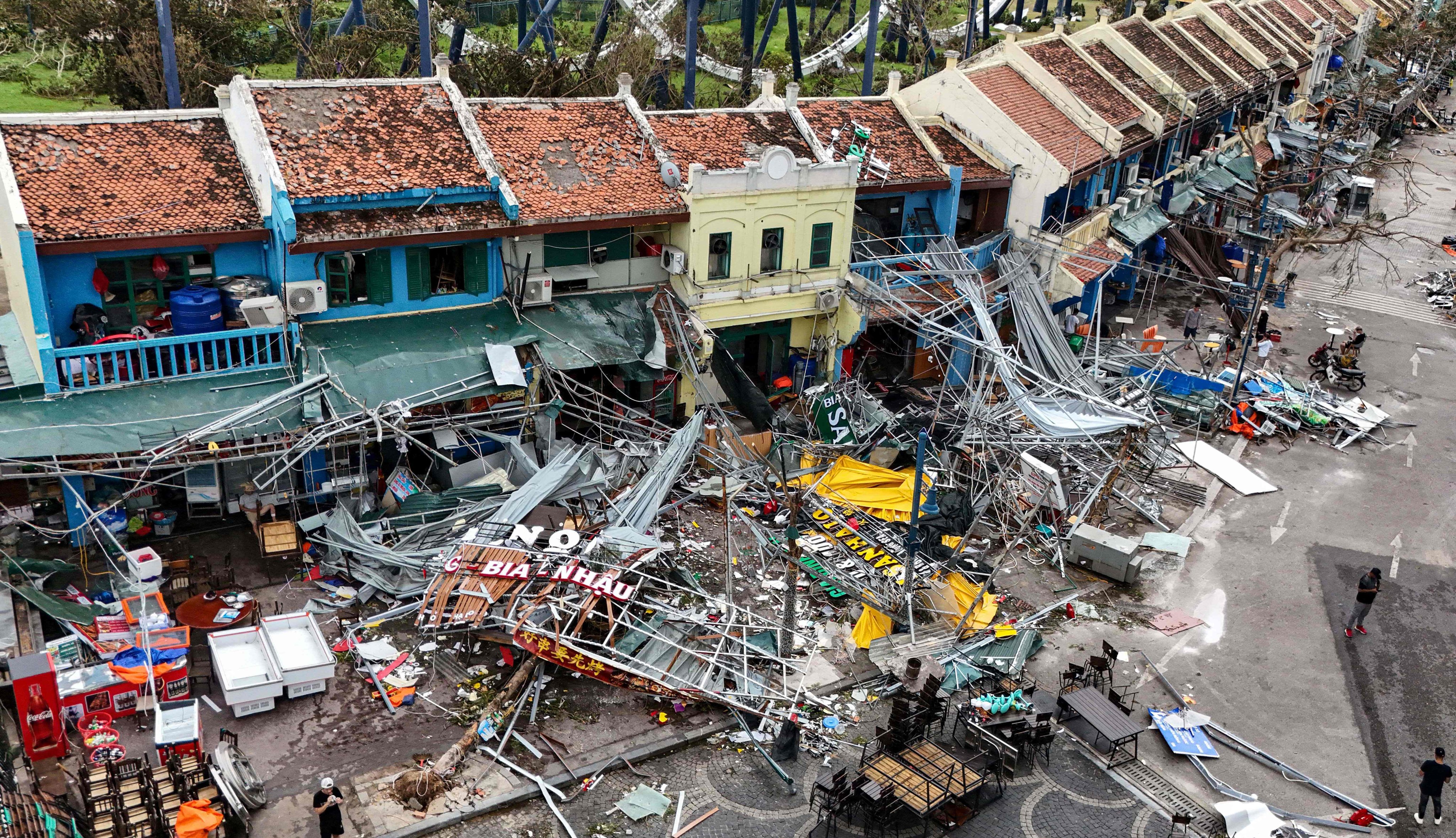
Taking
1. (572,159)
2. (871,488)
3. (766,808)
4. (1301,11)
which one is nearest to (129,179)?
(572,159)

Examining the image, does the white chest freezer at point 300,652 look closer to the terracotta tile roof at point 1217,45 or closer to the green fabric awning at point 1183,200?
the green fabric awning at point 1183,200

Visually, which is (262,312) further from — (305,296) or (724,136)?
(724,136)

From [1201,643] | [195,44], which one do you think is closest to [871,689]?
[1201,643]

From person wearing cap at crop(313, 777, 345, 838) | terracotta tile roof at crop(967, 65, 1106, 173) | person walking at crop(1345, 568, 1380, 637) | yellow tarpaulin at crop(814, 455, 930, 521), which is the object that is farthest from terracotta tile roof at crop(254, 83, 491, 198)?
person walking at crop(1345, 568, 1380, 637)

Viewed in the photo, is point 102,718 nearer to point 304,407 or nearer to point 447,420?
point 304,407

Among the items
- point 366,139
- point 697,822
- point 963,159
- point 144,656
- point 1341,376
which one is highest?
point 366,139

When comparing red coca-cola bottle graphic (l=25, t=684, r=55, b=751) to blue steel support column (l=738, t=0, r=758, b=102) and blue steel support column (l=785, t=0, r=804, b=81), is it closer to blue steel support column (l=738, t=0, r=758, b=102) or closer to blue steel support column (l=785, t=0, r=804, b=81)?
blue steel support column (l=738, t=0, r=758, b=102)
